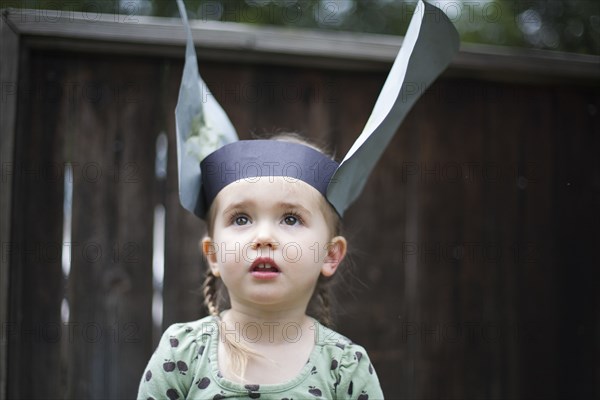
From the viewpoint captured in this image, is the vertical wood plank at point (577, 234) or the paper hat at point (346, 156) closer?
the paper hat at point (346, 156)

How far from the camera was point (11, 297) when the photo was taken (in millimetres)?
2211

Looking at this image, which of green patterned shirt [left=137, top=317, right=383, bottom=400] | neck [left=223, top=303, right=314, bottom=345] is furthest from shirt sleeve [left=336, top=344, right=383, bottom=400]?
neck [left=223, top=303, right=314, bottom=345]

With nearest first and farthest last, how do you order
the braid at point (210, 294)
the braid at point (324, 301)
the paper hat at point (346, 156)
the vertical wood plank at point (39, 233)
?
1. the paper hat at point (346, 156)
2. the braid at point (210, 294)
3. the braid at point (324, 301)
4. the vertical wood plank at point (39, 233)

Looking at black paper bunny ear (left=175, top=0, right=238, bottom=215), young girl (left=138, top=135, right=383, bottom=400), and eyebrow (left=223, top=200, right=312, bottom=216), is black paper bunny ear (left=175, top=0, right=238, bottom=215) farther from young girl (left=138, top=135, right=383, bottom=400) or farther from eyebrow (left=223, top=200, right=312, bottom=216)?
eyebrow (left=223, top=200, right=312, bottom=216)

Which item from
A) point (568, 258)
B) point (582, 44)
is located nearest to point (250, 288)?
point (568, 258)

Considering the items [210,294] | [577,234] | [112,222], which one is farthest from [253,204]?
[577,234]

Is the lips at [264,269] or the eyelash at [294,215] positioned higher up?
the eyelash at [294,215]

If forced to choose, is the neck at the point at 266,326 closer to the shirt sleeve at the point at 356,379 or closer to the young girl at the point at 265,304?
the young girl at the point at 265,304

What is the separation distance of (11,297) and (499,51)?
185cm

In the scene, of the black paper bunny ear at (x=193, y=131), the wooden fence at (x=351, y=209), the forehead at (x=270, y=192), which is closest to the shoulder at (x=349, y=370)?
the forehead at (x=270, y=192)

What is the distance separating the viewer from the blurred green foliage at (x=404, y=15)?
14.2 feet

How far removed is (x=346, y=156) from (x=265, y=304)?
1.34 feet

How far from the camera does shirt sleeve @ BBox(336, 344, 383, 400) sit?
1.72 m

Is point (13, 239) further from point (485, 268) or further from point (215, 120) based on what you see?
point (485, 268)
